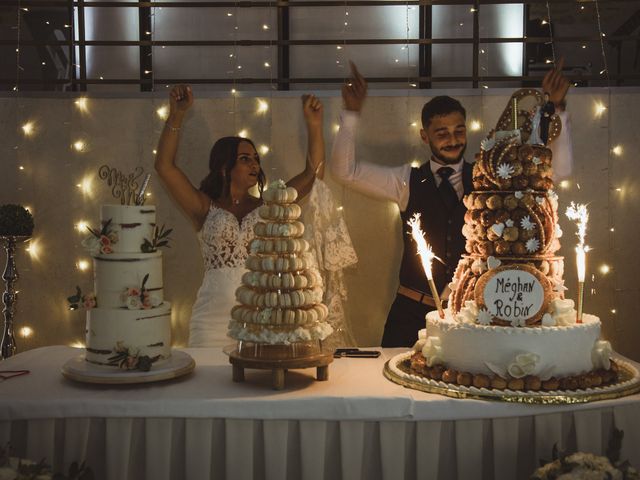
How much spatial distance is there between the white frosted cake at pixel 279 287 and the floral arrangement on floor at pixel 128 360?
32 centimetres

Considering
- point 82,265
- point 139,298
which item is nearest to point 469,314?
point 139,298

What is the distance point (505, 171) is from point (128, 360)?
61.6 inches

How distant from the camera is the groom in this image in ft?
13.0

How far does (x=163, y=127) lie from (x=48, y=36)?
140 cm

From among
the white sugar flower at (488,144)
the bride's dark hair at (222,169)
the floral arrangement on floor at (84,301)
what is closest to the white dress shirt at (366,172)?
the bride's dark hair at (222,169)

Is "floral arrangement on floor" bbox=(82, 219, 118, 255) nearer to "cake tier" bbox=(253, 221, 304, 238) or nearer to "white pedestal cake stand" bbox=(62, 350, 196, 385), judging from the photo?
"white pedestal cake stand" bbox=(62, 350, 196, 385)

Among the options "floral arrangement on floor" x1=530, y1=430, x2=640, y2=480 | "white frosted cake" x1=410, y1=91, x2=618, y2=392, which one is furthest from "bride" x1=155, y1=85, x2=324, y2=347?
"floral arrangement on floor" x1=530, y1=430, x2=640, y2=480

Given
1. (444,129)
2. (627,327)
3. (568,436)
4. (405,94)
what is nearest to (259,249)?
(568,436)

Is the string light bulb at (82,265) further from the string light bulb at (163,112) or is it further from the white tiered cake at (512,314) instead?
the white tiered cake at (512,314)

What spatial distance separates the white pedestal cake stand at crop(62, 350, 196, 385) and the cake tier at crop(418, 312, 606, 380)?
94cm

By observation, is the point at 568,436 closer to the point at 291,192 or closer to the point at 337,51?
the point at 291,192

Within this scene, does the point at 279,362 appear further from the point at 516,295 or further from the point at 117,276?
the point at 516,295

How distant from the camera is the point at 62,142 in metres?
4.54

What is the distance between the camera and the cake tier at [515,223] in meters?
2.50
